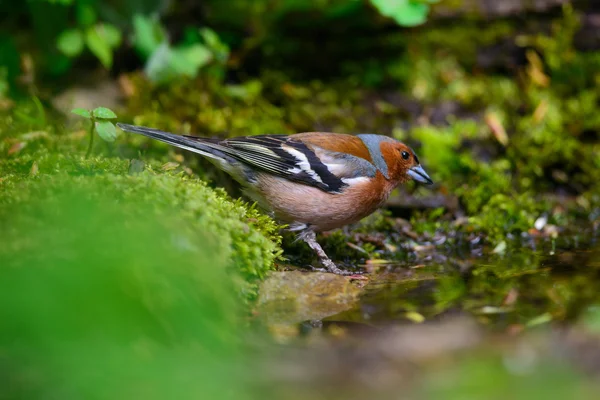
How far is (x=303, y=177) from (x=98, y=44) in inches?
114

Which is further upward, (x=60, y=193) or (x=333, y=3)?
(x=333, y=3)

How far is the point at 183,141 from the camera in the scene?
4633mm

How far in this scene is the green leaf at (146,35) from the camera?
6754mm

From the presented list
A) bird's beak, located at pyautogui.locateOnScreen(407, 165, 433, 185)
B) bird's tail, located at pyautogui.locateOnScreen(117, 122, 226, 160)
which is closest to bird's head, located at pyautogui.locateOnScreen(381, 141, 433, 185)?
bird's beak, located at pyautogui.locateOnScreen(407, 165, 433, 185)

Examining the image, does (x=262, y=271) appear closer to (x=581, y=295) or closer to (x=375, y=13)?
(x=581, y=295)

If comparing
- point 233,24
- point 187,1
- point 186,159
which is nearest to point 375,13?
point 233,24

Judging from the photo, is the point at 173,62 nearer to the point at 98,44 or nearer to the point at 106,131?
the point at 98,44

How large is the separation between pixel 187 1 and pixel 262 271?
14.3ft

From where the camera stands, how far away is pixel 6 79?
260 inches

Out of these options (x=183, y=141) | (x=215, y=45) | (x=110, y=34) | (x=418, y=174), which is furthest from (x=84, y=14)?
(x=418, y=174)

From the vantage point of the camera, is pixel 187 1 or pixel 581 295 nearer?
pixel 581 295

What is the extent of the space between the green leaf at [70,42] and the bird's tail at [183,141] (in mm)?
2356

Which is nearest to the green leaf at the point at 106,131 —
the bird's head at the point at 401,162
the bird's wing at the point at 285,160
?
the bird's wing at the point at 285,160

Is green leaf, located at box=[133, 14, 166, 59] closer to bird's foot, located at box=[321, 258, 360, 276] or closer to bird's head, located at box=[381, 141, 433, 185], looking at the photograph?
bird's head, located at box=[381, 141, 433, 185]
